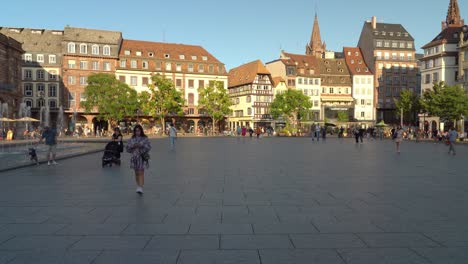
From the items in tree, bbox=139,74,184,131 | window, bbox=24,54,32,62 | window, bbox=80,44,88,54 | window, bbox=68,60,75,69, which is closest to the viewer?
tree, bbox=139,74,184,131

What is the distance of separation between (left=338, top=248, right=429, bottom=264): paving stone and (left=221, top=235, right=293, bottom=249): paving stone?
0.78 m

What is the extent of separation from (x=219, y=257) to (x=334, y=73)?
89.6 metres

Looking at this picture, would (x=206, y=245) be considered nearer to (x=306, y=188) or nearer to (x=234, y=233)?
(x=234, y=233)

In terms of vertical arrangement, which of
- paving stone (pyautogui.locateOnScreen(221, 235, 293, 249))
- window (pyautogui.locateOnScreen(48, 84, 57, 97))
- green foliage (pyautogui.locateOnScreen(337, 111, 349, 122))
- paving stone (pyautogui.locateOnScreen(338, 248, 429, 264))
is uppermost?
window (pyautogui.locateOnScreen(48, 84, 57, 97))

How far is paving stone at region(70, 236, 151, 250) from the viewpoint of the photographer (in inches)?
211

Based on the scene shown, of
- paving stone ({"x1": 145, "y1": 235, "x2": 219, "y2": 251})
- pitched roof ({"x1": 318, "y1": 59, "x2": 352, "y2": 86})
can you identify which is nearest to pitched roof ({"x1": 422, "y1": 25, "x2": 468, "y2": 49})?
pitched roof ({"x1": 318, "y1": 59, "x2": 352, "y2": 86})

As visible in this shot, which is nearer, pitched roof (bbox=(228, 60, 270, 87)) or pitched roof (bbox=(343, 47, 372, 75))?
pitched roof (bbox=(228, 60, 270, 87))

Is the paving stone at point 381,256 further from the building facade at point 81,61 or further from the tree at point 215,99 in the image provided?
the building facade at point 81,61

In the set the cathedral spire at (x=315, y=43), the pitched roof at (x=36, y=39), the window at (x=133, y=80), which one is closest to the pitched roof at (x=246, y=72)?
the window at (x=133, y=80)

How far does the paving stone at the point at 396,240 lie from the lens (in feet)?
18.2

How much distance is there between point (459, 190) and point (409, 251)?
5946 mm

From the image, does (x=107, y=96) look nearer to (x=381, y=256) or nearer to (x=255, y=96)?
(x=255, y=96)

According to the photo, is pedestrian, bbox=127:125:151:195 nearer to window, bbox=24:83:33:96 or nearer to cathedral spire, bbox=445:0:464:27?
window, bbox=24:83:33:96

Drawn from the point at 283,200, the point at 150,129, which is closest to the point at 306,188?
the point at 283,200
